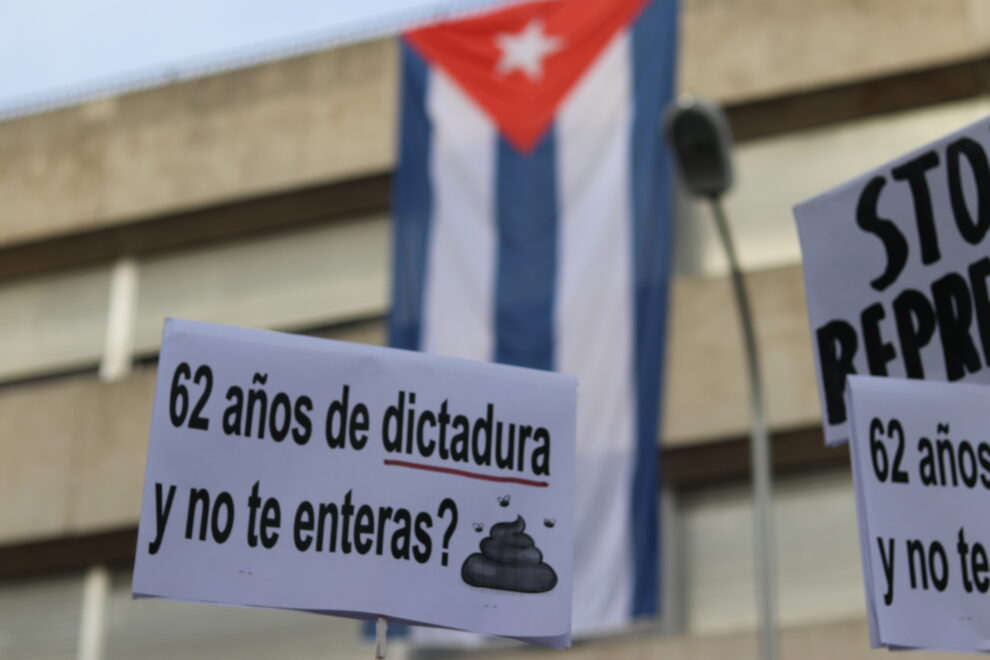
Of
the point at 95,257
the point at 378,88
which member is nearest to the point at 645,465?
the point at 378,88

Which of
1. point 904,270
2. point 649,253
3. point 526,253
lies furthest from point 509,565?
point 526,253

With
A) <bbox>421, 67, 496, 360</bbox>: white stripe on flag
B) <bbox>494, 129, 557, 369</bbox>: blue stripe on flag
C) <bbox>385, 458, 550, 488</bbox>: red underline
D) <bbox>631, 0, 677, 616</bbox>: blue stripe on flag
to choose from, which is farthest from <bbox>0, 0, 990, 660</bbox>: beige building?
<bbox>385, 458, 550, 488</bbox>: red underline

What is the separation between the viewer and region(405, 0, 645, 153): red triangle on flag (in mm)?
15727

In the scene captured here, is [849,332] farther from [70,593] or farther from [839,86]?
[70,593]

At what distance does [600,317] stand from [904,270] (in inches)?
308

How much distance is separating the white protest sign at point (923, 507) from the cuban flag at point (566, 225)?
7.34 meters

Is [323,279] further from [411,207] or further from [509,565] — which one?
[509,565]

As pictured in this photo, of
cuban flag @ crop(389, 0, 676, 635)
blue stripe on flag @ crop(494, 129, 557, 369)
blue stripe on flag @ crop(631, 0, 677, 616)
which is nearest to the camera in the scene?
blue stripe on flag @ crop(631, 0, 677, 616)

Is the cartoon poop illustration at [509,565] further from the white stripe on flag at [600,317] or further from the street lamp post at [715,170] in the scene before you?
the white stripe on flag at [600,317]

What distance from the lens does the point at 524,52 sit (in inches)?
631

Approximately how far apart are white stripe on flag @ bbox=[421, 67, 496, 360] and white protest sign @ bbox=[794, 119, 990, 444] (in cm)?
783

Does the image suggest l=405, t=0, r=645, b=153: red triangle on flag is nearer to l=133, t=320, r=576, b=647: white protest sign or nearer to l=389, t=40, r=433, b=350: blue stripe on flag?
l=389, t=40, r=433, b=350: blue stripe on flag

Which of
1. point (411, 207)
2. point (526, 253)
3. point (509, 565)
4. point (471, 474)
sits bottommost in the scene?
point (509, 565)

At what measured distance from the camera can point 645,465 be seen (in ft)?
45.2
